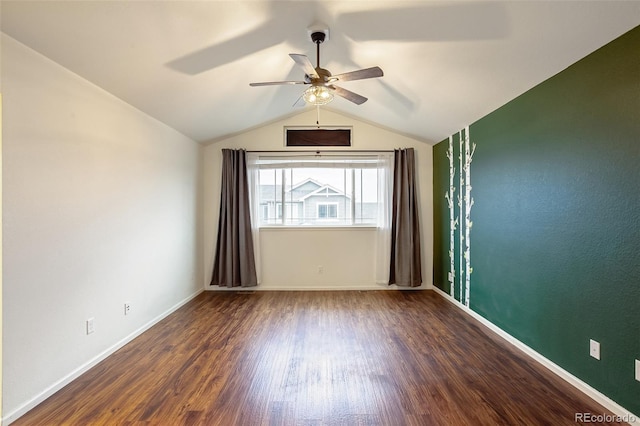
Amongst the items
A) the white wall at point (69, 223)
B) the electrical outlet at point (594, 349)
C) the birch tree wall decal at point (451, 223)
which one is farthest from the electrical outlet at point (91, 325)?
the birch tree wall decal at point (451, 223)

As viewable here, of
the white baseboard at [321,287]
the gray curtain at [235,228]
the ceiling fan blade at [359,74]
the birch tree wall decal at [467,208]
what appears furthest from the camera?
the white baseboard at [321,287]

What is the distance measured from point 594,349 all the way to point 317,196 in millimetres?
3543

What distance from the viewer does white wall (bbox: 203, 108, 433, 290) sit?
455cm

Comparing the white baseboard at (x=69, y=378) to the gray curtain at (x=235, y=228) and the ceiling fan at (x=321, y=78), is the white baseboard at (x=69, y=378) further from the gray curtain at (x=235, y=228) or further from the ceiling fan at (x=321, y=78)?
the ceiling fan at (x=321, y=78)

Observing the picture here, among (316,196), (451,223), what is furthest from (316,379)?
(316,196)

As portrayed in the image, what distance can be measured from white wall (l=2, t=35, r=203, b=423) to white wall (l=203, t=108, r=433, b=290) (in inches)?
49.9

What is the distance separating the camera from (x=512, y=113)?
270cm

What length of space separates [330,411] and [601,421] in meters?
1.57

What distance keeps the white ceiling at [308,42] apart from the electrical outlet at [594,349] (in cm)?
189

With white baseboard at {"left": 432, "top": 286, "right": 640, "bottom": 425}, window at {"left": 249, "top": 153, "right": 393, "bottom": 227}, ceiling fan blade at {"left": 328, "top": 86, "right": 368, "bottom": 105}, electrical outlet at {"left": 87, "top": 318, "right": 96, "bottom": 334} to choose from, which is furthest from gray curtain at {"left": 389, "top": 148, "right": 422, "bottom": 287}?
electrical outlet at {"left": 87, "top": 318, "right": 96, "bottom": 334}

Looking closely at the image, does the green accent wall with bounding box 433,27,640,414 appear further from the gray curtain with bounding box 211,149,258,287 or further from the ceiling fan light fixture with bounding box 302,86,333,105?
the gray curtain with bounding box 211,149,258,287

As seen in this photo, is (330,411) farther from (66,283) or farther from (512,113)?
(512,113)

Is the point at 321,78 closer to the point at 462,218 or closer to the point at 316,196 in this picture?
the point at 462,218

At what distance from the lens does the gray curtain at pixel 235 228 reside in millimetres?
4383
